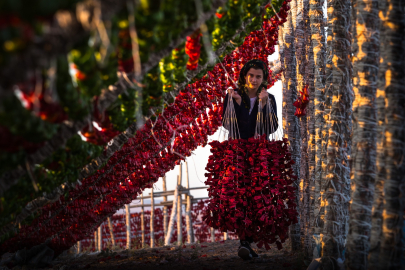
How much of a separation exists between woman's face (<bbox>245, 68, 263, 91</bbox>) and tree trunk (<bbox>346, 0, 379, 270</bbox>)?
1696 mm

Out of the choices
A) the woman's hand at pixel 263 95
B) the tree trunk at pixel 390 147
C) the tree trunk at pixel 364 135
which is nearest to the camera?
the tree trunk at pixel 390 147

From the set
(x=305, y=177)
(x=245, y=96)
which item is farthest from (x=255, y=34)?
(x=305, y=177)

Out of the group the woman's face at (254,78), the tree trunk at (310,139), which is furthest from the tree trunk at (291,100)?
the woman's face at (254,78)

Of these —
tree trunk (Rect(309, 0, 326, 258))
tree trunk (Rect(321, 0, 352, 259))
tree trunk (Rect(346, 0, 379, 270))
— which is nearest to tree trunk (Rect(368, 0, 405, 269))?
tree trunk (Rect(346, 0, 379, 270))

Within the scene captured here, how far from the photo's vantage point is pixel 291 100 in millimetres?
4828

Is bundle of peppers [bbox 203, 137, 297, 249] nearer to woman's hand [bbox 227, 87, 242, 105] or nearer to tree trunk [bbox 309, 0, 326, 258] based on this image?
tree trunk [bbox 309, 0, 326, 258]

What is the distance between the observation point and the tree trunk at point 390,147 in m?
1.92

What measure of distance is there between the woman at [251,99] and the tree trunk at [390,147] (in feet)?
6.05

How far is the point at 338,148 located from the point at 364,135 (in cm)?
57

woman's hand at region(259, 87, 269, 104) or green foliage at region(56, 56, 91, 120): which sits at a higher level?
woman's hand at region(259, 87, 269, 104)

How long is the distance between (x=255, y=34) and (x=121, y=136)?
99.4 inches

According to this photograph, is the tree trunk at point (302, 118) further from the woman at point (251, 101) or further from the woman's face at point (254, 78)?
the woman's face at point (254, 78)

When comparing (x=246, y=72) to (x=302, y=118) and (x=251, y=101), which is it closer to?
(x=251, y=101)

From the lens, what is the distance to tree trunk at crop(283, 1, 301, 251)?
4570mm
